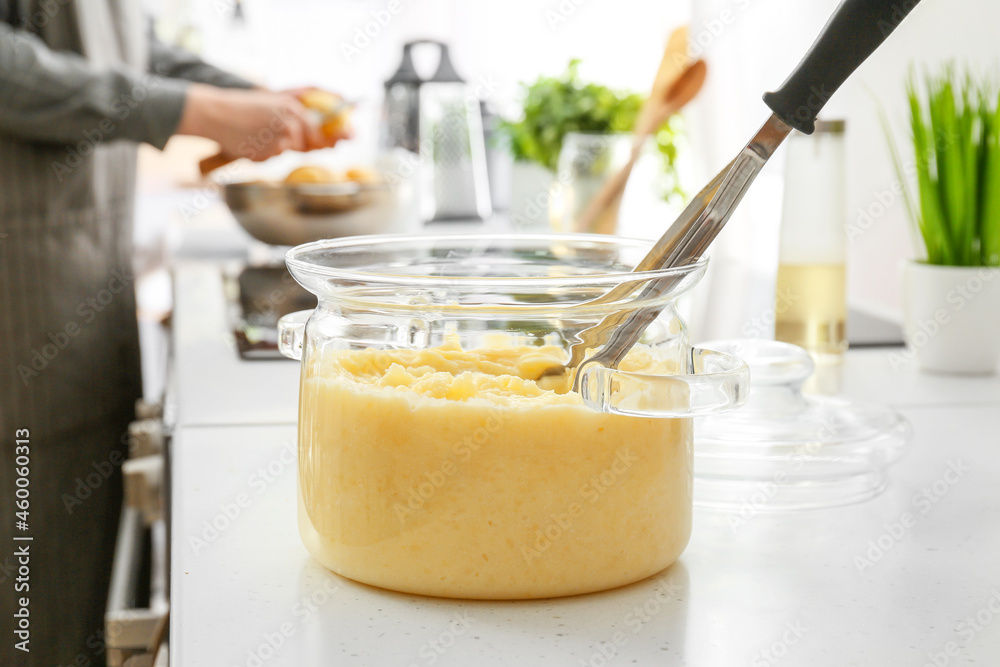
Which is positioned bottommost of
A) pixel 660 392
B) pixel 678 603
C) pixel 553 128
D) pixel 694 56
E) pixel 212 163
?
pixel 678 603

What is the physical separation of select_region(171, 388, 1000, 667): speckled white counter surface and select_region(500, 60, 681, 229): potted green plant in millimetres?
1380

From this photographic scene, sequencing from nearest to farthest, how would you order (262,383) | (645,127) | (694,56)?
1. (262,383)
2. (645,127)
3. (694,56)

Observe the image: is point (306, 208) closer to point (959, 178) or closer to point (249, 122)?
point (249, 122)

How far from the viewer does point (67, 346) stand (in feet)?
4.36

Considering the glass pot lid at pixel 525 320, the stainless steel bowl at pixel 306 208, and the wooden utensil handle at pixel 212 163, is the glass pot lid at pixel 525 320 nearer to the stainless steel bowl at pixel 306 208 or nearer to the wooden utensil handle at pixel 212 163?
the stainless steel bowl at pixel 306 208

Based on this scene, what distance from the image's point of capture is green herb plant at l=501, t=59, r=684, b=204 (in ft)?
6.29

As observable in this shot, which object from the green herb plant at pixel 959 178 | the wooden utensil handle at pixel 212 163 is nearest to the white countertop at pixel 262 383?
the green herb plant at pixel 959 178

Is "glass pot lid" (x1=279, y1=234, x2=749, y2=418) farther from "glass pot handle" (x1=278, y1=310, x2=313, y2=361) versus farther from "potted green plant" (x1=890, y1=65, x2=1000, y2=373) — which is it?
"potted green plant" (x1=890, y1=65, x2=1000, y2=373)

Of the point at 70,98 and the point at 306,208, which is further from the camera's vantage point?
the point at 306,208

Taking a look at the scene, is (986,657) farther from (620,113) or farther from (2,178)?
(620,113)

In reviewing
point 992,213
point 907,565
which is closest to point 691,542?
point 907,565

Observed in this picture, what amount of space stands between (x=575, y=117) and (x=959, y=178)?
1.03m

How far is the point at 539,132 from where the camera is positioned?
198 centimetres

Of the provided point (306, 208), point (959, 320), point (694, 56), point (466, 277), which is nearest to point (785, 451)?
point (466, 277)
